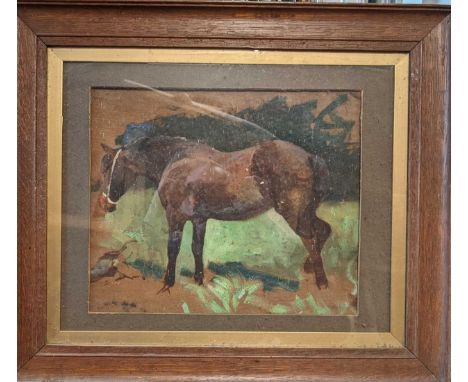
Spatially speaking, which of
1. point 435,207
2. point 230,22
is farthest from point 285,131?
point 435,207

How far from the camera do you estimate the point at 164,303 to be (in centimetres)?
113

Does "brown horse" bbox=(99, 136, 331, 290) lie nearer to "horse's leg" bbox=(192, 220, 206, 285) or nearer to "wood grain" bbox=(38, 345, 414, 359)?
"horse's leg" bbox=(192, 220, 206, 285)

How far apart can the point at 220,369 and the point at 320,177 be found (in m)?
0.46

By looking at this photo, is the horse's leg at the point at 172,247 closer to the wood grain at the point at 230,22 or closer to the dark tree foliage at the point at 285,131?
the dark tree foliage at the point at 285,131

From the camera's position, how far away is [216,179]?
3.71 ft

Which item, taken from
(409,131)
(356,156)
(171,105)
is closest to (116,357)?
(171,105)

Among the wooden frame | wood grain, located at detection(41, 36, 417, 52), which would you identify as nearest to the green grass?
the wooden frame

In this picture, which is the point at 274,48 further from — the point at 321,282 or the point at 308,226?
the point at 321,282

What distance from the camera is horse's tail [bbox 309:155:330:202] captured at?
1.13 metres

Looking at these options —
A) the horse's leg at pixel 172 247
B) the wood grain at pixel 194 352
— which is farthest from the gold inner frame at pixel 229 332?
the horse's leg at pixel 172 247

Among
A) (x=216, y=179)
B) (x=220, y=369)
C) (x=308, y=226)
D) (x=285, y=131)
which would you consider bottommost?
(x=220, y=369)

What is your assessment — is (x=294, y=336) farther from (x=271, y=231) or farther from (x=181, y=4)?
(x=181, y=4)

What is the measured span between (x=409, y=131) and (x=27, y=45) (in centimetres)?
83

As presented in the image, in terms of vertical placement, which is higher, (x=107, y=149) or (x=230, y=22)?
(x=230, y=22)
